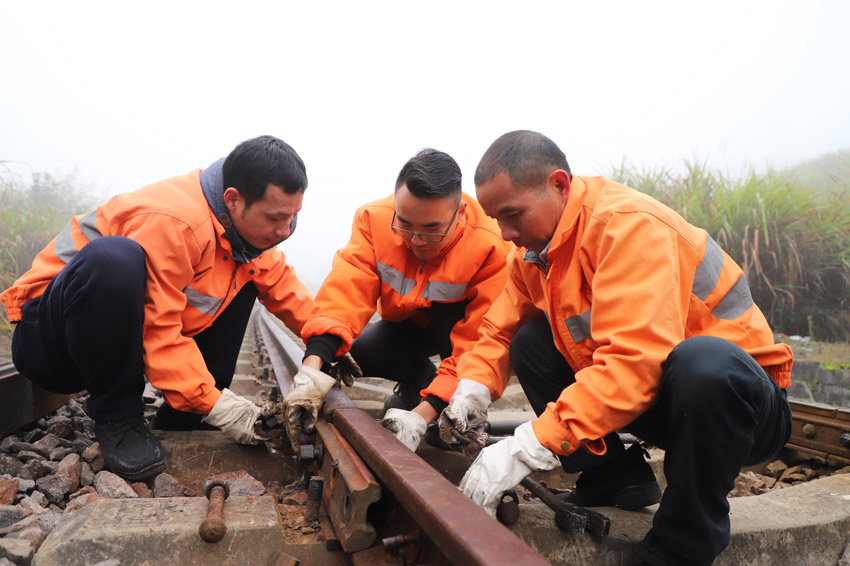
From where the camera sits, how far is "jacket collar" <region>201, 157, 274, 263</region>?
2.40m

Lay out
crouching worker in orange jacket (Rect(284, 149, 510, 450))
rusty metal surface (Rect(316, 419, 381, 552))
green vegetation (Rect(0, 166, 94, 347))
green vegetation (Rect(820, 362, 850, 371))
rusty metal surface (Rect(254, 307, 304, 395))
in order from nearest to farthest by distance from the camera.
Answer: rusty metal surface (Rect(316, 419, 381, 552)) → crouching worker in orange jacket (Rect(284, 149, 510, 450)) → rusty metal surface (Rect(254, 307, 304, 395)) → green vegetation (Rect(820, 362, 850, 371)) → green vegetation (Rect(0, 166, 94, 347))

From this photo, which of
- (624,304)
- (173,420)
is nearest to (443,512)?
(624,304)

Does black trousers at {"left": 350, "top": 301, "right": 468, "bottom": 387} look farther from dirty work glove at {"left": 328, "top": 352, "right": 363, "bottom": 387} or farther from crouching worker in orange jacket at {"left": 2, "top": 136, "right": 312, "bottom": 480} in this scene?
crouching worker in orange jacket at {"left": 2, "top": 136, "right": 312, "bottom": 480}

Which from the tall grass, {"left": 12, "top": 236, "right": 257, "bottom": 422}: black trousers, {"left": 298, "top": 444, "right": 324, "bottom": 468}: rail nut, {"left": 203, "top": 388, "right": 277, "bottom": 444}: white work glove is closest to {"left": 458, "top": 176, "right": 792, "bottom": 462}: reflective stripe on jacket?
{"left": 298, "top": 444, "right": 324, "bottom": 468}: rail nut

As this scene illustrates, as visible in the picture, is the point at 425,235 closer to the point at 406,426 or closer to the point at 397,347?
the point at 406,426

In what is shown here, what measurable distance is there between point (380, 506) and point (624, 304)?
82cm

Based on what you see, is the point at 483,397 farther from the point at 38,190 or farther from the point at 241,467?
the point at 38,190

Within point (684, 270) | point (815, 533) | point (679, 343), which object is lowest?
point (815, 533)

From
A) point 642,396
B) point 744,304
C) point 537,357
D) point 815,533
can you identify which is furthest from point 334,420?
point 815,533

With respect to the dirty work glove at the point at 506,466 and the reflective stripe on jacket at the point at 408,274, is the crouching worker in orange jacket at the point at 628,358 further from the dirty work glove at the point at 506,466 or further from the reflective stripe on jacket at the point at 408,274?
the reflective stripe on jacket at the point at 408,274

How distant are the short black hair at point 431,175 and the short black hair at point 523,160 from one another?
0.46 meters

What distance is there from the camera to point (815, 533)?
178 cm

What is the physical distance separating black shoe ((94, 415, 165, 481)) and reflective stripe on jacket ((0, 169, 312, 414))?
Result: 15 centimetres

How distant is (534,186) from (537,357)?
617 millimetres
